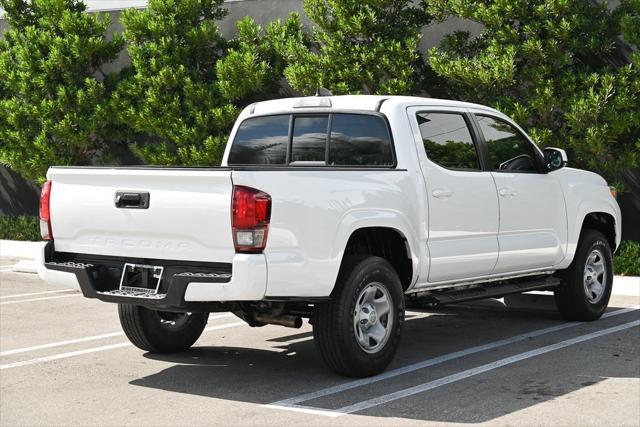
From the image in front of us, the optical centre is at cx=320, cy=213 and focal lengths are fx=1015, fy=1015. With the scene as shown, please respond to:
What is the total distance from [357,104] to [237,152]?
4.38ft

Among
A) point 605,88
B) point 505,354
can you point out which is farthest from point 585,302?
point 605,88

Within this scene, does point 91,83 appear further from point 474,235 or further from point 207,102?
point 474,235

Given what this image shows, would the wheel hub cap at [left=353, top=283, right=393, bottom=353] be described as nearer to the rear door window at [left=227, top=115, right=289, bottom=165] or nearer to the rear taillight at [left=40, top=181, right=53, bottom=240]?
the rear door window at [left=227, top=115, right=289, bottom=165]

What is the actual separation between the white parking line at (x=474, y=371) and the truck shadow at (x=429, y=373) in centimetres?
8

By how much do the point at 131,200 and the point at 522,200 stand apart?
3660 mm

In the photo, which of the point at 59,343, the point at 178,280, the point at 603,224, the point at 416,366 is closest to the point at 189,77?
the point at 59,343

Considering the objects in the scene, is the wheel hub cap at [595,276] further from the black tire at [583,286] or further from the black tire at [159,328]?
the black tire at [159,328]

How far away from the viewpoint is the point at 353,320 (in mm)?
7285

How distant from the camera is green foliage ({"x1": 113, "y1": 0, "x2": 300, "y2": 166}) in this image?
16.8m

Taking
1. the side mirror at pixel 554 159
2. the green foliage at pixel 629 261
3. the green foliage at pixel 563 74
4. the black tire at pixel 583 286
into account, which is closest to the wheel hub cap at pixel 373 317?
the side mirror at pixel 554 159

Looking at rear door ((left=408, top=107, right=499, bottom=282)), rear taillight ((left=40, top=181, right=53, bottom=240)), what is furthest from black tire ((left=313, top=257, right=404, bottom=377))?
rear taillight ((left=40, top=181, right=53, bottom=240))

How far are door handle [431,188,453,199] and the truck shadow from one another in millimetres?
1343

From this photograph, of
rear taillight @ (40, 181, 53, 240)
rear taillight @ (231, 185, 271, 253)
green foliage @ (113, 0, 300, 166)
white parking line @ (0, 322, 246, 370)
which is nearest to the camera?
rear taillight @ (231, 185, 271, 253)

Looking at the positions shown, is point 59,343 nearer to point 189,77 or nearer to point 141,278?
point 141,278
